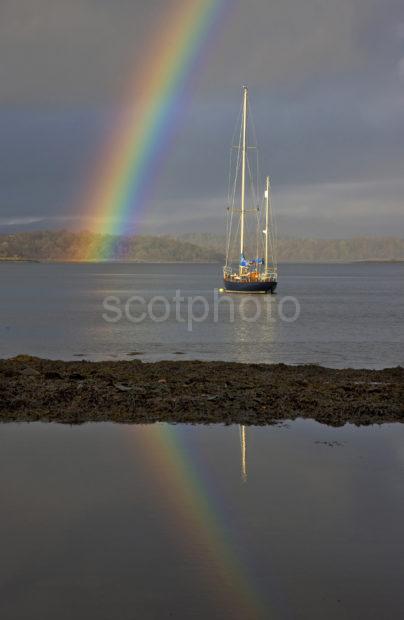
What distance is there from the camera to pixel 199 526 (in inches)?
334

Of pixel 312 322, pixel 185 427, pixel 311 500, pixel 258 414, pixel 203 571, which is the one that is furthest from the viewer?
pixel 312 322

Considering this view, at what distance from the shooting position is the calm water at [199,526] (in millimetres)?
6570

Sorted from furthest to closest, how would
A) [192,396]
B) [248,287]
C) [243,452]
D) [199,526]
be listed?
[248,287] < [192,396] < [243,452] < [199,526]

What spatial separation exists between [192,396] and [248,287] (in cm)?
6658

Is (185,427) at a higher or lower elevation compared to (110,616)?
higher

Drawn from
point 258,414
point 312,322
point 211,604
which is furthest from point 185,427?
Result: point 312,322

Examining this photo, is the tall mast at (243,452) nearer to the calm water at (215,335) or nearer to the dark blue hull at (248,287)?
the calm water at (215,335)

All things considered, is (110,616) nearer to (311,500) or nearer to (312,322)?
(311,500)

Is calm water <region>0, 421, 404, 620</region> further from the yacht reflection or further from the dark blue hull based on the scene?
the dark blue hull

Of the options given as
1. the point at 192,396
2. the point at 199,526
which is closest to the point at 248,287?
the point at 192,396

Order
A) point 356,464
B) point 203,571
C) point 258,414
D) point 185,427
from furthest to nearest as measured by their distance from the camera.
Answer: point 258,414 → point 185,427 → point 356,464 → point 203,571

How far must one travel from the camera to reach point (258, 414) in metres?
14.9

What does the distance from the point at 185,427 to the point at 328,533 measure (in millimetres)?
5751

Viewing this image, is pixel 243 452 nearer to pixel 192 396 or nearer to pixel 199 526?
pixel 199 526
